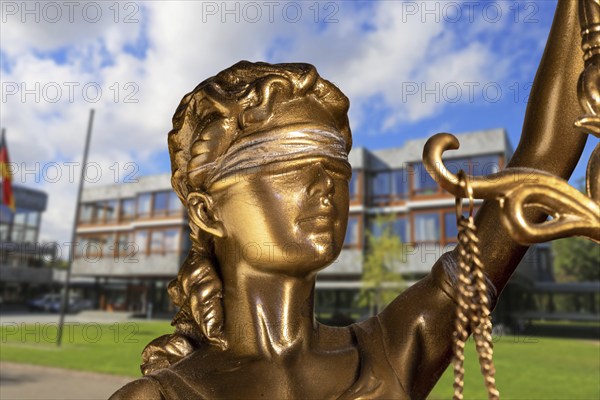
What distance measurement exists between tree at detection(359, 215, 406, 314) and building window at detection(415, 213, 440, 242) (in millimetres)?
1280

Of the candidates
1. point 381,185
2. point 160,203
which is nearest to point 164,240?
point 160,203

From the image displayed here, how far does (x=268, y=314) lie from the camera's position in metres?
1.44

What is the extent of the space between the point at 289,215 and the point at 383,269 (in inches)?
860

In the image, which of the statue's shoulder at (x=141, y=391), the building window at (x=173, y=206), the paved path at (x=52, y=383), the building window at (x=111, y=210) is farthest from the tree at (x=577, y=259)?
the statue's shoulder at (x=141, y=391)

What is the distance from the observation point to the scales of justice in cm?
133

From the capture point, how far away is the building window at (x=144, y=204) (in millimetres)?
31609

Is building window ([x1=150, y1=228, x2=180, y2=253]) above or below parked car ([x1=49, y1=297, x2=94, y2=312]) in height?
above

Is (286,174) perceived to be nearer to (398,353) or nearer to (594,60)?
(398,353)

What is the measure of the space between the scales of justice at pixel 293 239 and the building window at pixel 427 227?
22.3 meters

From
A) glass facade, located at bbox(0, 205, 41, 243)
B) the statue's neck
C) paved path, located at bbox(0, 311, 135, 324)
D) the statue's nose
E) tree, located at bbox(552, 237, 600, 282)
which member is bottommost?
paved path, located at bbox(0, 311, 135, 324)

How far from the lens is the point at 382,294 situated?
2219cm

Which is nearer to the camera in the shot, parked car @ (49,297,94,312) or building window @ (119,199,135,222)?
building window @ (119,199,135,222)

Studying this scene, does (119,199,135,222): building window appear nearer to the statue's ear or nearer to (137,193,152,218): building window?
(137,193,152,218): building window

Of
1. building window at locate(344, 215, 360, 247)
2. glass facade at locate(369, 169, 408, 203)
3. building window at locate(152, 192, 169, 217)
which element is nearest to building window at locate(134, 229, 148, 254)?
building window at locate(152, 192, 169, 217)
